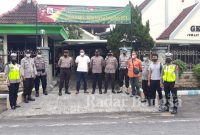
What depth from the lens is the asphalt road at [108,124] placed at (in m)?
7.81

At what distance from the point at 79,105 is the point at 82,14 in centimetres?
812

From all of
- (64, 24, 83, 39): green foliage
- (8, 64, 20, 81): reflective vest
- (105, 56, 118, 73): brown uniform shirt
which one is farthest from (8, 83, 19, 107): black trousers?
(64, 24, 83, 39): green foliage

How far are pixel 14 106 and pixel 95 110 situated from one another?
249 centimetres

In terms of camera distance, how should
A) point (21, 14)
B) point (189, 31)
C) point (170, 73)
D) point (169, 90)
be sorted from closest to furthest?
1. point (170, 73)
2. point (169, 90)
3. point (21, 14)
4. point (189, 31)

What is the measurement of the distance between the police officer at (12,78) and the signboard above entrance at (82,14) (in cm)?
768

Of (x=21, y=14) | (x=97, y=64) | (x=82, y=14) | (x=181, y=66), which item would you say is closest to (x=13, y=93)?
(x=97, y=64)

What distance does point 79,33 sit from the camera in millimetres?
37719

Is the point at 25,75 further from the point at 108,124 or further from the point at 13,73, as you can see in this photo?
the point at 108,124

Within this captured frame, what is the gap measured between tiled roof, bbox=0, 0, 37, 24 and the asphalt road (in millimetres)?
10951

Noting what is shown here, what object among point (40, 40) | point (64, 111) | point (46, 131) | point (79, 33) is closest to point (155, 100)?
point (64, 111)

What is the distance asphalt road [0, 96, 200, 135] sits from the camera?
7.81m

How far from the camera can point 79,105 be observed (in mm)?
11727

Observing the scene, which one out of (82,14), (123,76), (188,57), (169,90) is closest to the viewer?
(169,90)

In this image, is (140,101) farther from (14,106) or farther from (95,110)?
(14,106)
